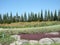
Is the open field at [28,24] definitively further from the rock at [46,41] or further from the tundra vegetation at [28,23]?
the rock at [46,41]

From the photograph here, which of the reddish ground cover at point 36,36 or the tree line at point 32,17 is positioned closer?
the reddish ground cover at point 36,36

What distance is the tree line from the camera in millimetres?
2637

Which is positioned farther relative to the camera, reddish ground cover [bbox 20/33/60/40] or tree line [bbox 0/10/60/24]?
tree line [bbox 0/10/60/24]

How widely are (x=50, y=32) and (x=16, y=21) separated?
0.65 metres

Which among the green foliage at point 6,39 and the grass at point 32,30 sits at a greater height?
the grass at point 32,30

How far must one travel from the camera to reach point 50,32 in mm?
2562

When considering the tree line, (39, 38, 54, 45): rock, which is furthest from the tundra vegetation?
(39, 38, 54, 45): rock

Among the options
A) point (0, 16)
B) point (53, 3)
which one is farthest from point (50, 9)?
point (0, 16)

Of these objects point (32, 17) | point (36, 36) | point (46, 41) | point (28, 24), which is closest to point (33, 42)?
point (36, 36)

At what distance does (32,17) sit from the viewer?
265 cm

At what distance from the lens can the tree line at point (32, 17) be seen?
2.64 meters

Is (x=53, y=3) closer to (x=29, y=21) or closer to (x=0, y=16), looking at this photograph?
(x=29, y=21)

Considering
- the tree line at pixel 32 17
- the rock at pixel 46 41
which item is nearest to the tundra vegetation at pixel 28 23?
the tree line at pixel 32 17

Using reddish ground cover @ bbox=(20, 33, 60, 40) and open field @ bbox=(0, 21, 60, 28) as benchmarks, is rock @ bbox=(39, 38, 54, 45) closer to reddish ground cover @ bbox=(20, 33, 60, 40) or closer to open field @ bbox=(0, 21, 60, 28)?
reddish ground cover @ bbox=(20, 33, 60, 40)
